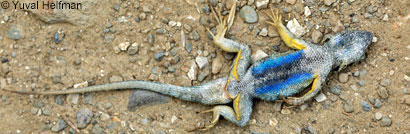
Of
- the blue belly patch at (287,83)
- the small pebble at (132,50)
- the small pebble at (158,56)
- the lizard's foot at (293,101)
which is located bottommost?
the lizard's foot at (293,101)

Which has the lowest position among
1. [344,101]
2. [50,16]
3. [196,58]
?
[344,101]

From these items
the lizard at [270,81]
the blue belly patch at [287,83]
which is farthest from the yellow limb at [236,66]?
the blue belly patch at [287,83]

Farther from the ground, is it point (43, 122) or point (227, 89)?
point (227, 89)

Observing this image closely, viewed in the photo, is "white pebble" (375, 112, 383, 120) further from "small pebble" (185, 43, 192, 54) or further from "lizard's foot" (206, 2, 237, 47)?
"small pebble" (185, 43, 192, 54)

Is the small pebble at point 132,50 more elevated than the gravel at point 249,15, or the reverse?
the gravel at point 249,15

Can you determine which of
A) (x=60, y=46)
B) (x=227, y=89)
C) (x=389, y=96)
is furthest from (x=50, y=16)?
(x=389, y=96)

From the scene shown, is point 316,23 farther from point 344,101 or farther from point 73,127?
point 73,127

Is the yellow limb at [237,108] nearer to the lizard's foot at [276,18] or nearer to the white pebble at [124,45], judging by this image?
the lizard's foot at [276,18]
